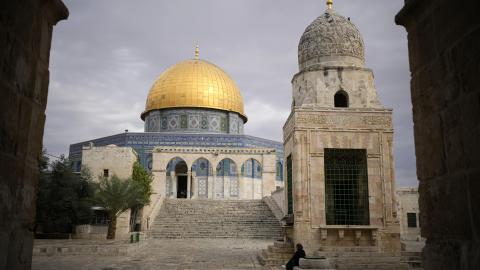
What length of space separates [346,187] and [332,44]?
3.69 meters

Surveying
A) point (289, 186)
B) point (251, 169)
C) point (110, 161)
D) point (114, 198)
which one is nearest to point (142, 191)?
point (114, 198)

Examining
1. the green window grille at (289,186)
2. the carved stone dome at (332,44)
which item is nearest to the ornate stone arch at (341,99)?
the carved stone dome at (332,44)

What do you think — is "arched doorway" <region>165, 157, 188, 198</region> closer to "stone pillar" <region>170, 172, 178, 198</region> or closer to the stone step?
"stone pillar" <region>170, 172, 178, 198</region>

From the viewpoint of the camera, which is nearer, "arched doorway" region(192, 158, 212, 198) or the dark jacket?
the dark jacket

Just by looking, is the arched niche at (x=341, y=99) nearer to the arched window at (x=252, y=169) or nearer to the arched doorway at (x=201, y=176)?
the arched window at (x=252, y=169)

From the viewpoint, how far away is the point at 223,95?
3478 centimetres

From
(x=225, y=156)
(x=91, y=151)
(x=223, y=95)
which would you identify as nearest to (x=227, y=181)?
(x=225, y=156)

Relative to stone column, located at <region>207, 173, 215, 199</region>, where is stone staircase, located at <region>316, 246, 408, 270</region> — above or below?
below

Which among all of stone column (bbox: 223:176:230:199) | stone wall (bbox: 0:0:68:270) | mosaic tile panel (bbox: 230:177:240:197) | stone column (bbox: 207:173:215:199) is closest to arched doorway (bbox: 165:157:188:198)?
stone column (bbox: 207:173:215:199)

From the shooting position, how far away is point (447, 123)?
3.02 metres

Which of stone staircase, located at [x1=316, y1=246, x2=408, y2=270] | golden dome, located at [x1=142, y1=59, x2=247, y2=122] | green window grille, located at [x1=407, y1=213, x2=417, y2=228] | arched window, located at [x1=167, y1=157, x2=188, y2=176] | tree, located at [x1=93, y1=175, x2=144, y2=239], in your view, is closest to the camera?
stone staircase, located at [x1=316, y1=246, x2=408, y2=270]

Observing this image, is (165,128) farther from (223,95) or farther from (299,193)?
(299,193)

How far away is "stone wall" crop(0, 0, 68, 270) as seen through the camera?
110 inches

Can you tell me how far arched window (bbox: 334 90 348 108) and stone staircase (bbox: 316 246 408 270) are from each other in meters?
3.63
